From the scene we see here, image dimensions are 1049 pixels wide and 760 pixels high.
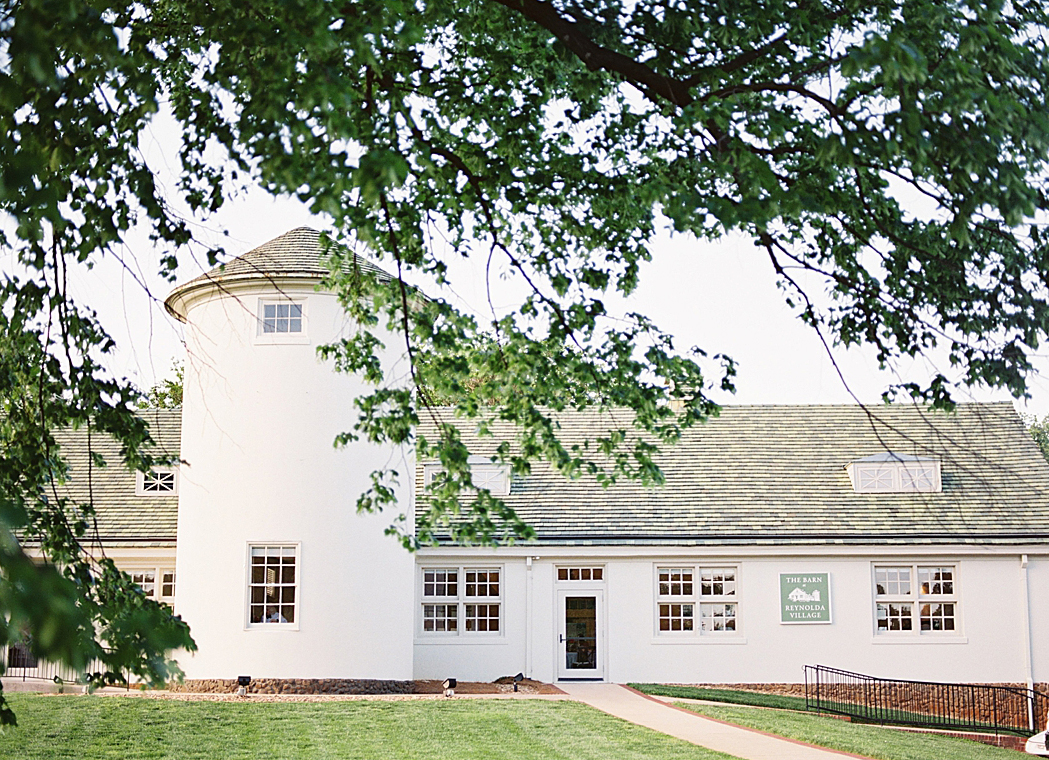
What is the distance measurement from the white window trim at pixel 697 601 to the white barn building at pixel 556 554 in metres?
0.05

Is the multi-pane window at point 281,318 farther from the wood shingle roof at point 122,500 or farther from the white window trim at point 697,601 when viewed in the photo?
the white window trim at point 697,601

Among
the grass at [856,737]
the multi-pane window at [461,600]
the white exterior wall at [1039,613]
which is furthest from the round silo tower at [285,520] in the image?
the white exterior wall at [1039,613]

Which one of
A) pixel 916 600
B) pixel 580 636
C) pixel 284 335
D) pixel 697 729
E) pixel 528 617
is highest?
pixel 284 335

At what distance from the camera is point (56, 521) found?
25.8ft

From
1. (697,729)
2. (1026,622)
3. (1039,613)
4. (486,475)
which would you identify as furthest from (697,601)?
(697,729)

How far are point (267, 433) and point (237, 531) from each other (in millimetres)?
1931

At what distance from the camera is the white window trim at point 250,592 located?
2005 centimetres

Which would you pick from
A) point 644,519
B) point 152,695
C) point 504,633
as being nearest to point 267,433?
point 152,695

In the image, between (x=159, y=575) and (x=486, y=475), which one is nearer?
(x=159, y=575)

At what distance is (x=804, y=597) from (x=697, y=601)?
2.35 meters

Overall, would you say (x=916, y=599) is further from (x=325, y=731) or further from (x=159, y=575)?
(x=159, y=575)

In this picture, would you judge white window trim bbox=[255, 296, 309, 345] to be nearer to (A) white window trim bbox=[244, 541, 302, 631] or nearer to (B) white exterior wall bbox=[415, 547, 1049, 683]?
(A) white window trim bbox=[244, 541, 302, 631]

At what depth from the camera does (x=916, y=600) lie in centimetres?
2391

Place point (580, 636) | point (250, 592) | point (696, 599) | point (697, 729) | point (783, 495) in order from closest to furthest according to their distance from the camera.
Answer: point (697, 729)
point (250, 592)
point (696, 599)
point (580, 636)
point (783, 495)
